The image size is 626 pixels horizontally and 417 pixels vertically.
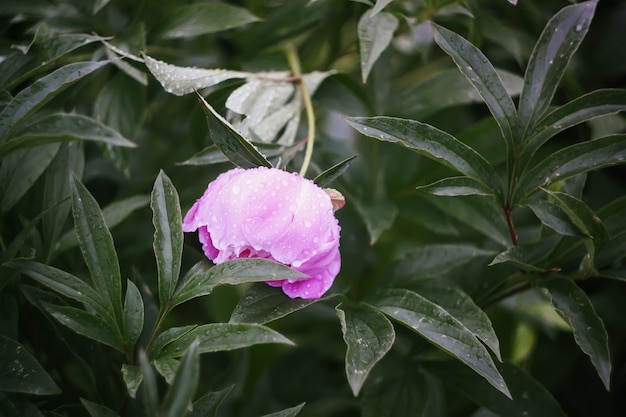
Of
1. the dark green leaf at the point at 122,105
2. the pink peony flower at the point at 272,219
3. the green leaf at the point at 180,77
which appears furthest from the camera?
the dark green leaf at the point at 122,105

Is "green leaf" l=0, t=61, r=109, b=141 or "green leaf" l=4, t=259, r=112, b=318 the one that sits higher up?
"green leaf" l=0, t=61, r=109, b=141

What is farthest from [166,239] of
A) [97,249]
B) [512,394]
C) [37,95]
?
[512,394]

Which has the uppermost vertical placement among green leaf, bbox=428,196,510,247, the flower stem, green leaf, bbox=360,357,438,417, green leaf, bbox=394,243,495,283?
the flower stem

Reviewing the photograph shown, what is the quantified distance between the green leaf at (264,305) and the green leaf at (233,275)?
0.11ft

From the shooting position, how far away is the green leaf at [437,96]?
2.48 feet

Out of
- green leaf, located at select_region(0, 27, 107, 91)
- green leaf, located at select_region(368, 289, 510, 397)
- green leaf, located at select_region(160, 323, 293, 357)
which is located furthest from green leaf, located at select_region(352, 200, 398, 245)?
green leaf, located at select_region(0, 27, 107, 91)

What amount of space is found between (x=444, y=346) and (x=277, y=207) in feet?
0.58

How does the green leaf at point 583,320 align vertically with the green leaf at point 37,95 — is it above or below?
below

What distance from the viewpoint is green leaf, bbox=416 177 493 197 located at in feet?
1.82

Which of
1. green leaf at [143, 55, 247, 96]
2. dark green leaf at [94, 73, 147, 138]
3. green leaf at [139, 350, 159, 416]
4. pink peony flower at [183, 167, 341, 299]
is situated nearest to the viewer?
green leaf at [139, 350, 159, 416]

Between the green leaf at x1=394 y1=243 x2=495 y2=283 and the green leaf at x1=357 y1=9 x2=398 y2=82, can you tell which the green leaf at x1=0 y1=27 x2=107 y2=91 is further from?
the green leaf at x1=394 y1=243 x2=495 y2=283

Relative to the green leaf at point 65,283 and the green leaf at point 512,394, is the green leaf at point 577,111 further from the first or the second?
the green leaf at point 65,283

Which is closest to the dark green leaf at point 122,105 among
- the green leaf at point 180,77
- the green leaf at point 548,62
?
the green leaf at point 180,77

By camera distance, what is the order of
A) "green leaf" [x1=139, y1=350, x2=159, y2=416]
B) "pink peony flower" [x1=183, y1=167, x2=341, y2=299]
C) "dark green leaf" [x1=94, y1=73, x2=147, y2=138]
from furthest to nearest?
1. "dark green leaf" [x1=94, y1=73, x2=147, y2=138]
2. "pink peony flower" [x1=183, y1=167, x2=341, y2=299]
3. "green leaf" [x1=139, y1=350, x2=159, y2=416]
